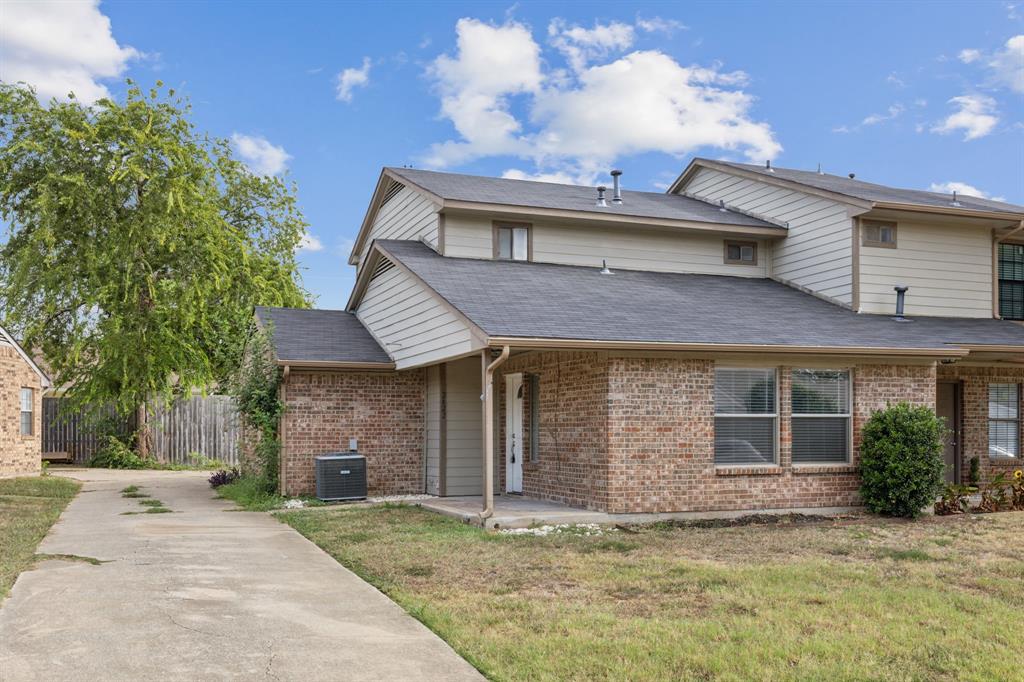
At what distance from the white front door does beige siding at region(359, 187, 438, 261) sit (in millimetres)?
3478

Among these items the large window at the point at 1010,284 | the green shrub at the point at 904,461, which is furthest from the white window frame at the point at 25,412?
the large window at the point at 1010,284

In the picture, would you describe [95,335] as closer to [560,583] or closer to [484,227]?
[484,227]

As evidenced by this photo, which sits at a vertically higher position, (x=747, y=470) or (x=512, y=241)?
(x=512, y=241)

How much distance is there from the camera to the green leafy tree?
88.7 feet

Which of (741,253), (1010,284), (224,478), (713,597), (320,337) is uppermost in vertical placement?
(741,253)

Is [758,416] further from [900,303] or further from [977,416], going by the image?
[977,416]

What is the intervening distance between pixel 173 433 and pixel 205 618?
79.3 ft

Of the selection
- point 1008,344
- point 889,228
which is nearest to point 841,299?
point 889,228

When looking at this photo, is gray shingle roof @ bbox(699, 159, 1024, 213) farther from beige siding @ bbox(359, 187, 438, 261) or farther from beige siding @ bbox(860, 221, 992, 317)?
beige siding @ bbox(359, 187, 438, 261)

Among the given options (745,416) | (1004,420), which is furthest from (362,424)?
(1004,420)

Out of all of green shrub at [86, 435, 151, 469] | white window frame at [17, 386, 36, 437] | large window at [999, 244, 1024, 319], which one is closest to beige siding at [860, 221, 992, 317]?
large window at [999, 244, 1024, 319]

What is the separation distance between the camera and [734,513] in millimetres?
14008

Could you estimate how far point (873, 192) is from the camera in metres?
19.8

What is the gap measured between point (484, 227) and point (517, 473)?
16.2 ft
